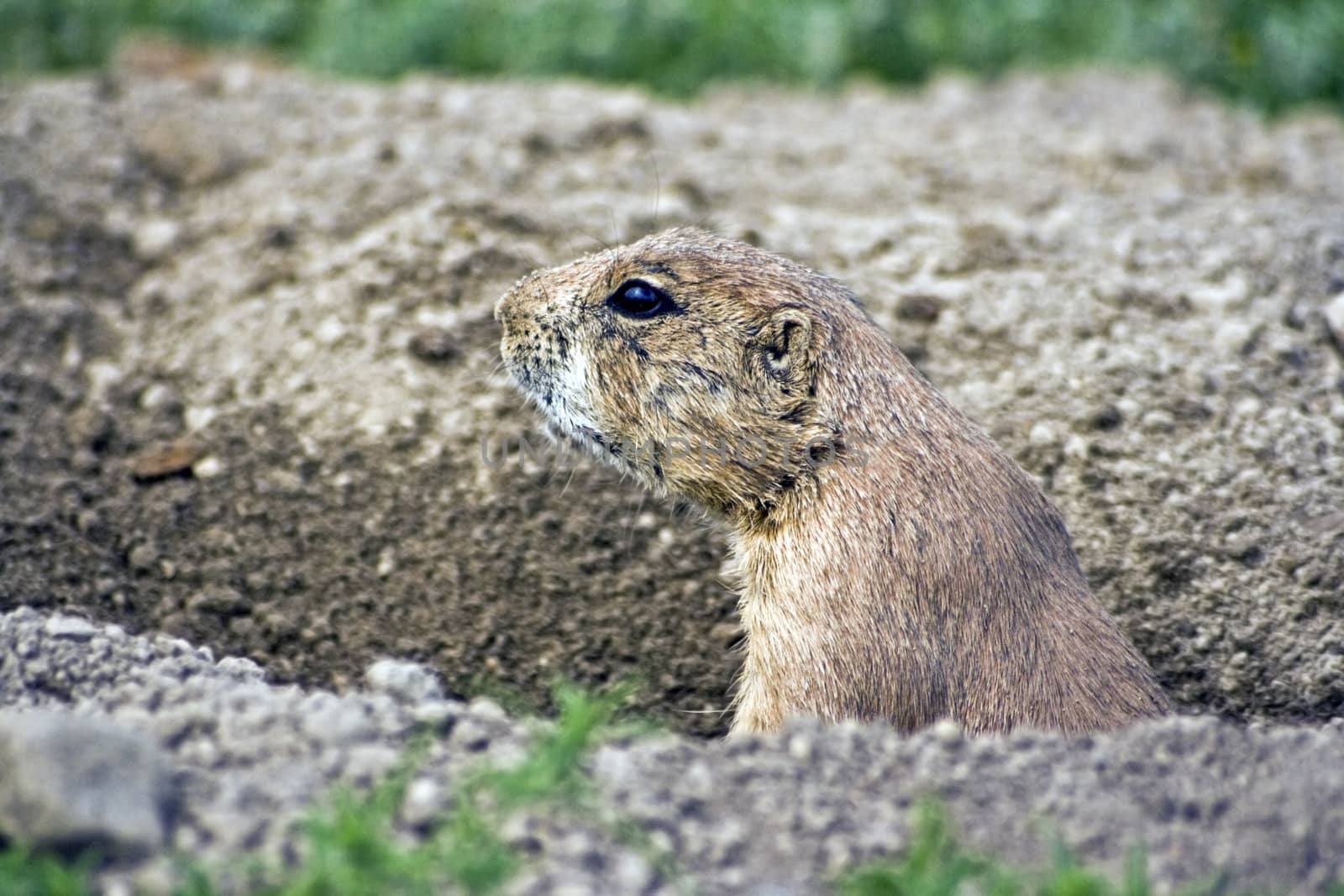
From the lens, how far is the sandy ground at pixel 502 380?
491 cm

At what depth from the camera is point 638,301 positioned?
14.6 ft

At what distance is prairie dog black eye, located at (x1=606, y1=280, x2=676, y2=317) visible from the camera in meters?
4.42


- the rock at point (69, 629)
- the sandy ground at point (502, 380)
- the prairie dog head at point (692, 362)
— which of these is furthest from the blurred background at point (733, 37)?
the rock at point (69, 629)

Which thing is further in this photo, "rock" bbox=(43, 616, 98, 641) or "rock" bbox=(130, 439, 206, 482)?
"rock" bbox=(130, 439, 206, 482)

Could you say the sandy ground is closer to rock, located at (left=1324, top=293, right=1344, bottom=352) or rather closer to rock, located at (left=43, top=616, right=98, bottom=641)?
rock, located at (left=1324, top=293, right=1344, bottom=352)

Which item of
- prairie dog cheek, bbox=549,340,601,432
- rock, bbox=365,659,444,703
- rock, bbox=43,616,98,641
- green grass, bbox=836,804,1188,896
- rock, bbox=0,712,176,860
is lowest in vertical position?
rock, bbox=365,659,444,703

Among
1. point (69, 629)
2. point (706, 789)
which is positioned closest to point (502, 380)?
point (69, 629)

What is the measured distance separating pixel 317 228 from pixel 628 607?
8.01ft

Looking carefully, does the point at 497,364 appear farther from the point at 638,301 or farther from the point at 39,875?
the point at 39,875

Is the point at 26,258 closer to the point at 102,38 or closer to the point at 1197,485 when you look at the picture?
the point at 102,38

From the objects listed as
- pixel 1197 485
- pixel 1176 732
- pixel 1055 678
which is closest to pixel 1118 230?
pixel 1197 485

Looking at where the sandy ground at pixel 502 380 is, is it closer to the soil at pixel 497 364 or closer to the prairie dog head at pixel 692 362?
the soil at pixel 497 364

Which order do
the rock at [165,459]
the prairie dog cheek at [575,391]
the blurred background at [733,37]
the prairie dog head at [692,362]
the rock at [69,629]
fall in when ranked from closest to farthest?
the rock at [69,629] < the prairie dog head at [692,362] < the prairie dog cheek at [575,391] < the rock at [165,459] < the blurred background at [733,37]

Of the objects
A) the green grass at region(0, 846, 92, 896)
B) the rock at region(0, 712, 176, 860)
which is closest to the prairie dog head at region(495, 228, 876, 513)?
the rock at region(0, 712, 176, 860)
